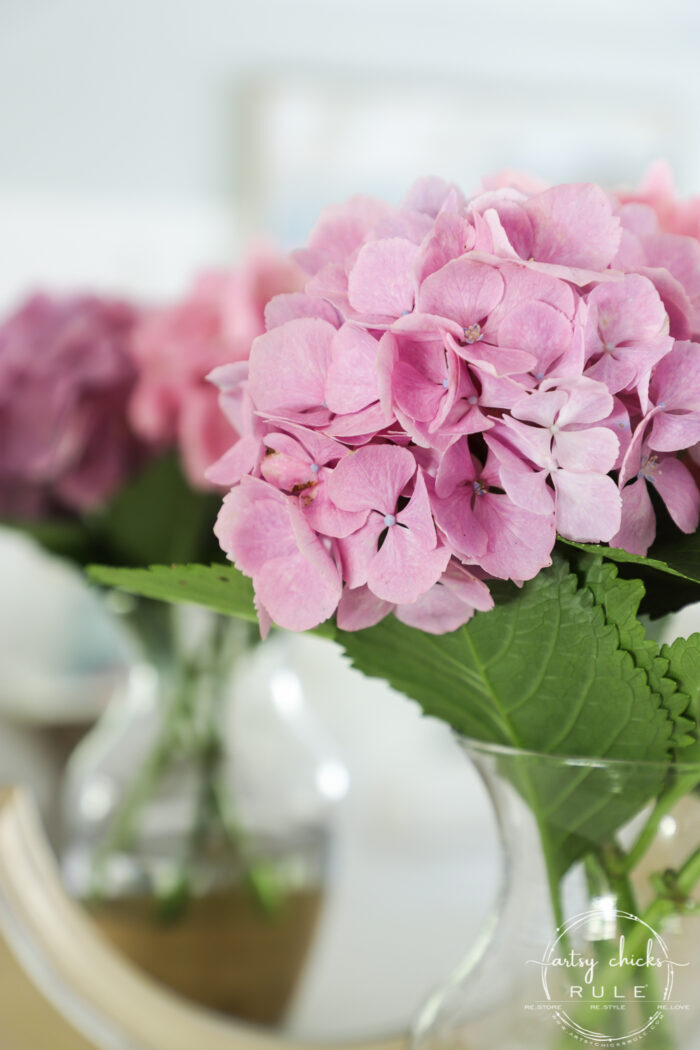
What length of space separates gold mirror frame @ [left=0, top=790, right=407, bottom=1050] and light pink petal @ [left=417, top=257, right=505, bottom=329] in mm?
297

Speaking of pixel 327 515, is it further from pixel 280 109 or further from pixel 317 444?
pixel 280 109

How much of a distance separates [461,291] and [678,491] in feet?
0.22

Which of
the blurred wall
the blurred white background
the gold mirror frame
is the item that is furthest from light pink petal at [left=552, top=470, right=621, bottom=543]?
the blurred wall

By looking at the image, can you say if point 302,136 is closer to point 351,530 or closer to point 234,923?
point 234,923

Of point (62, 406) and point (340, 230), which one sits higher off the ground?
point (340, 230)

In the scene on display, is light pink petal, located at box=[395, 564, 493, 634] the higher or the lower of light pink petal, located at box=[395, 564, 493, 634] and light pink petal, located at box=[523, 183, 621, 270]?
the lower

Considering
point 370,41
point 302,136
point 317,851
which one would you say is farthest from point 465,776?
point 370,41

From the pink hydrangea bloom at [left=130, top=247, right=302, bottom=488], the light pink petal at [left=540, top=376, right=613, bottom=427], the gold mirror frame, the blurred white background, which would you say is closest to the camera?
the light pink petal at [left=540, top=376, right=613, bottom=427]

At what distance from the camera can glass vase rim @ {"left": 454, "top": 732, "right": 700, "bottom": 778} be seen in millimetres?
259

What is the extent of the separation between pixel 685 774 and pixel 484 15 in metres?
2.62

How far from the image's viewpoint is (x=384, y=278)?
228 mm

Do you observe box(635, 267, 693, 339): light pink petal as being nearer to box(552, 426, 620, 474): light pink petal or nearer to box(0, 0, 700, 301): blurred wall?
box(552, 426, 620, 474): light pink petal

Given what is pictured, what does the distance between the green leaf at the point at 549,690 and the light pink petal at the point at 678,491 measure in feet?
0.09

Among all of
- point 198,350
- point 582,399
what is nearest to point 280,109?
point 198,350
